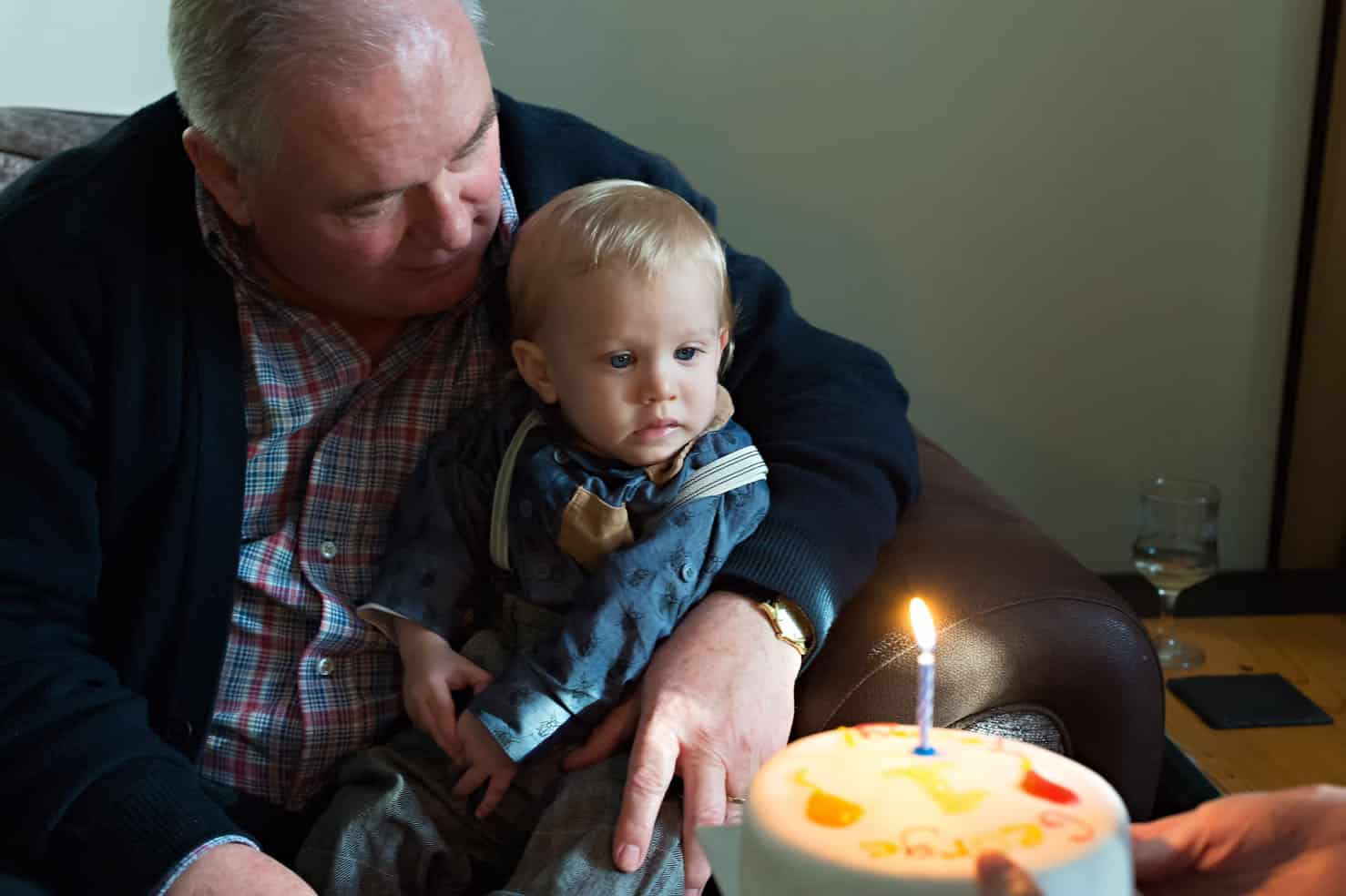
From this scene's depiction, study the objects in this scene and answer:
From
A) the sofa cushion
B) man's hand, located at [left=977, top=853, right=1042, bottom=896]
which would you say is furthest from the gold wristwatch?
the sofa cushion

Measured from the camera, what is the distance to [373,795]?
118cm

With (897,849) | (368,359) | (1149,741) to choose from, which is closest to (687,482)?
(368,359)

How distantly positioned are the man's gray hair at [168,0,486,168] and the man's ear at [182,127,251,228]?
0.04 meters

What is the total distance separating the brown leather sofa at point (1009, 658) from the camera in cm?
113

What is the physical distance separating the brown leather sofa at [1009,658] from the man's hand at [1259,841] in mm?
416

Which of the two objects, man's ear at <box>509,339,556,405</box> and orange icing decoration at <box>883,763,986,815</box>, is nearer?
orange icing decoration at <box>883,763,986,815</box>

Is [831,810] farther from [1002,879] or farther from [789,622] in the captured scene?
[789,622]

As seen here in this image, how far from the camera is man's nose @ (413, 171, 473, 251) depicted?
1.17 meters

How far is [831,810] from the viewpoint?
512 mm

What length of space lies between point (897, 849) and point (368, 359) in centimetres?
94

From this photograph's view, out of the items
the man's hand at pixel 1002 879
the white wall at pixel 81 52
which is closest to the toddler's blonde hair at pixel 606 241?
the man's hand at pixel 1002 879

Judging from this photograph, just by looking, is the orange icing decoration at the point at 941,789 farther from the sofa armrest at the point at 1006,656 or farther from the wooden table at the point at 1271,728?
the wooden table at the point at 1271,728

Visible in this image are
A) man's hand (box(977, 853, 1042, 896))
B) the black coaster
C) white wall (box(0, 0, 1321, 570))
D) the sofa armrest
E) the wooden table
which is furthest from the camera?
white wall (box(0, 0, 1321, 570))

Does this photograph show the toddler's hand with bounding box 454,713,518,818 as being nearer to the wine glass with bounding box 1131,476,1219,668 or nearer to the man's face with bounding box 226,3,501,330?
the man's face with bounding box 226,3,501,330
